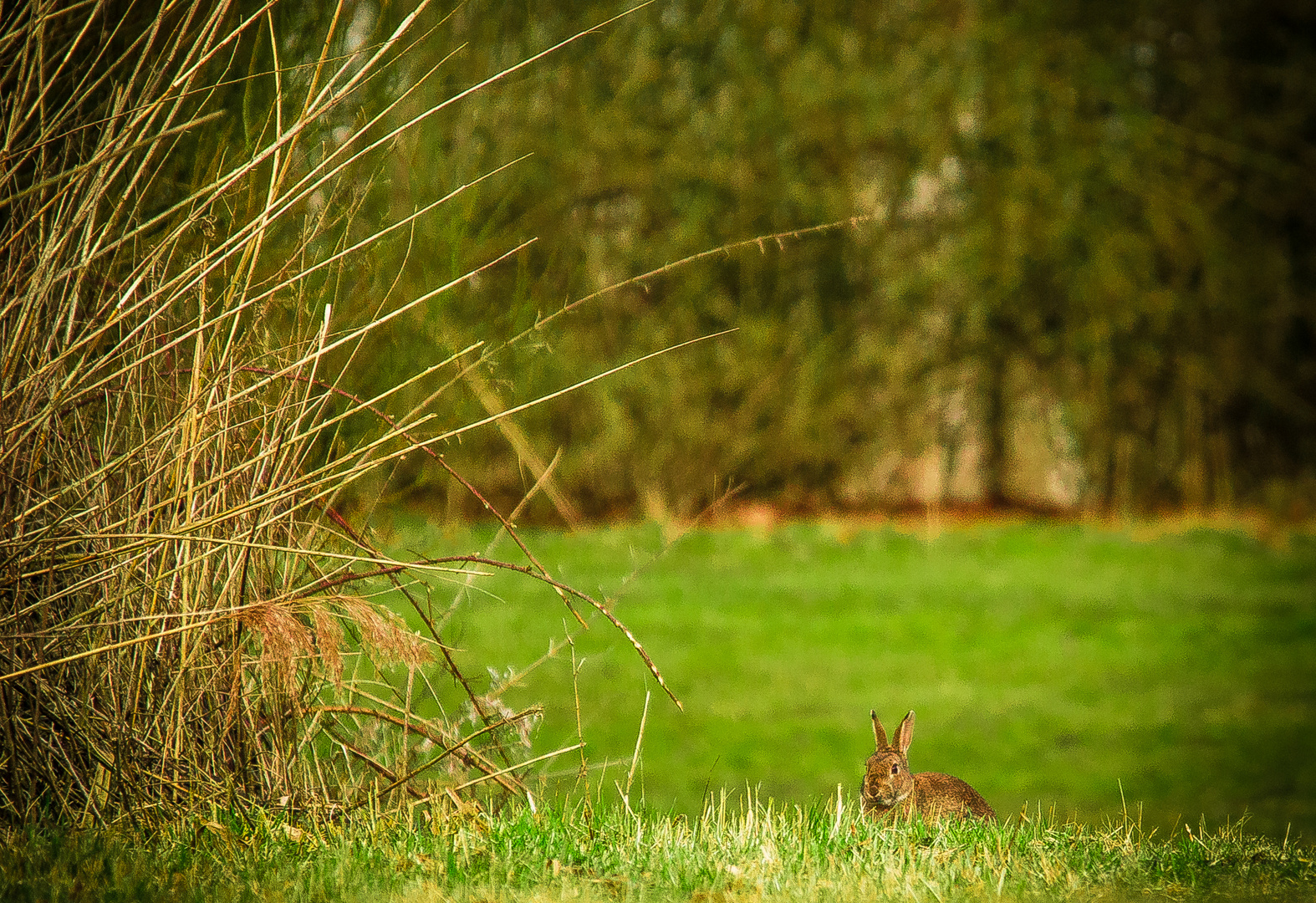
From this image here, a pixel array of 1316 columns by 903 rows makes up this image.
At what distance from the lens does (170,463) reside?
2.57 m

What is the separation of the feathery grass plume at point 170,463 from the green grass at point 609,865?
7.6 inches

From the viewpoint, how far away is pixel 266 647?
8.14 ft

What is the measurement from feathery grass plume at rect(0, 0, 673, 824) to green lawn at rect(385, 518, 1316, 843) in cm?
57

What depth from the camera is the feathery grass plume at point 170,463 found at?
2.45 metres

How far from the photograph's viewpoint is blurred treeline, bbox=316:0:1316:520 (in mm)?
9461

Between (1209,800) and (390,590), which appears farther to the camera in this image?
(1209,800)

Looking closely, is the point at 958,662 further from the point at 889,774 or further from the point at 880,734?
the point at 889,774

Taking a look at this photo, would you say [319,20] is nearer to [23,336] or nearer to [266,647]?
[23,336]

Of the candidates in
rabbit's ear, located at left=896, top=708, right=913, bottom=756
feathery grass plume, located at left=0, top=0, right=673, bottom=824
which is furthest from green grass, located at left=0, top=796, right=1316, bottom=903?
rabbit's ear, located at left=896, top=708, right=913, bottom=756

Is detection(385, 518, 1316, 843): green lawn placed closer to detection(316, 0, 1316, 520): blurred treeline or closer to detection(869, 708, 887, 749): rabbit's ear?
detection(869, 708, 887, 749): rabbit's ear

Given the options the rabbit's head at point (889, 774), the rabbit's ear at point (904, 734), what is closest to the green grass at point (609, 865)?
the rabbit's head at point (889, 774)

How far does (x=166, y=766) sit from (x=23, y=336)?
2.92 feet

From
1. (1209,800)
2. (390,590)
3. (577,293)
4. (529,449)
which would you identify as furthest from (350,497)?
(577,293)

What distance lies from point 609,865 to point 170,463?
1.15 m
